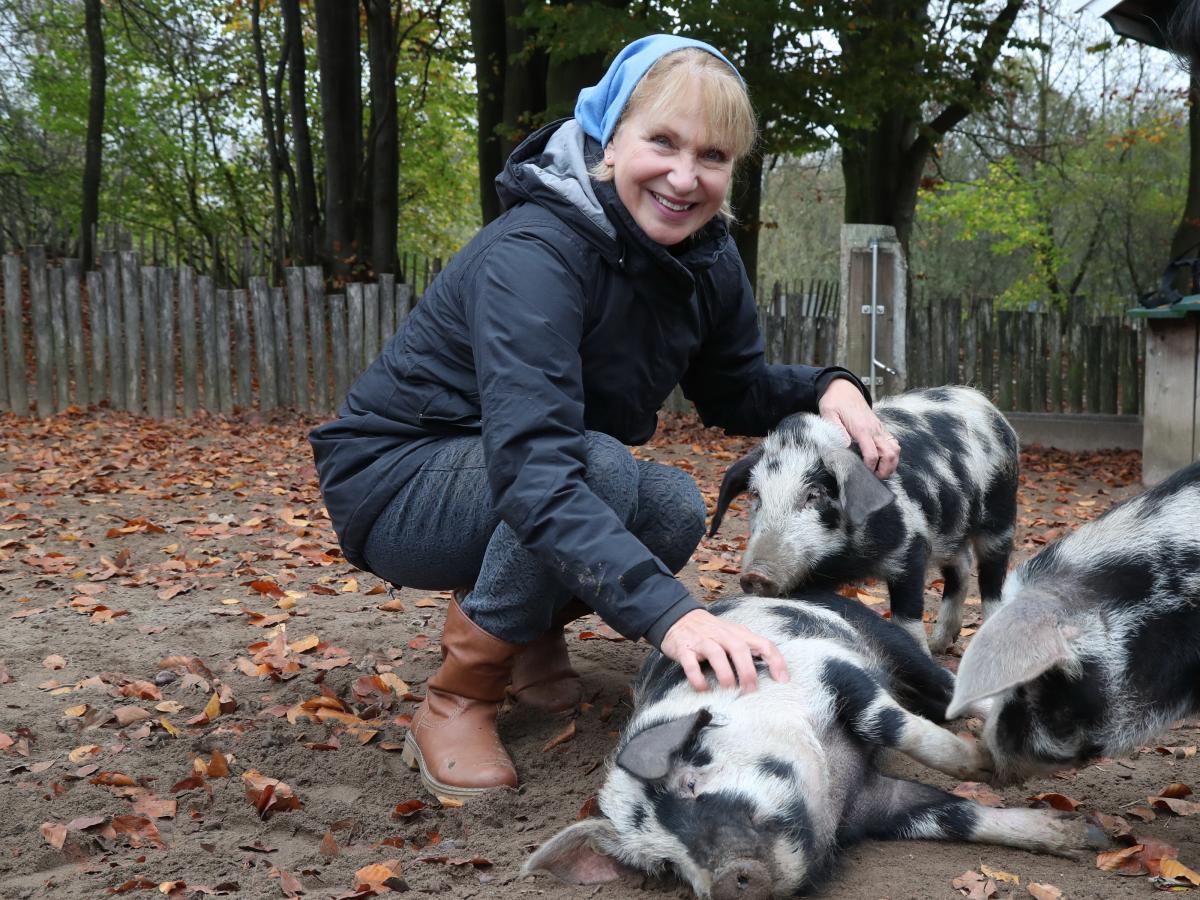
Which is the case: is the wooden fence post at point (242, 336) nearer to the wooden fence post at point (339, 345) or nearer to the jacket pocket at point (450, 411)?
the wooden fence post at point (339, 345)

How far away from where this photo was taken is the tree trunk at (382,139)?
1544 cm

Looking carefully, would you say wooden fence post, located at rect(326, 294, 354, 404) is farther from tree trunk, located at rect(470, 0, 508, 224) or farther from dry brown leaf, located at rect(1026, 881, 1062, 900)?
dry brown leaf, located at rect(1026, 881, 1062, 900)

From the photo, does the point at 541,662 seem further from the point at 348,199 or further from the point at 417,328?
the point at 348,199

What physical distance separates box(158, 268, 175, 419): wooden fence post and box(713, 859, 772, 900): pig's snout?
388 inches

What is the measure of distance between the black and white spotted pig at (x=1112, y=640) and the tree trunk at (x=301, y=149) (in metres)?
13.2

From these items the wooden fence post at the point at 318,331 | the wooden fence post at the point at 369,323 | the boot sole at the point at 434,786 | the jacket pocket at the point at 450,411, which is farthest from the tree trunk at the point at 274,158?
the boot sole at the point at 434,786

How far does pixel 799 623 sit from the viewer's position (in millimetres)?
2965

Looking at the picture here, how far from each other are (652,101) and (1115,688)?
1693 millimetres

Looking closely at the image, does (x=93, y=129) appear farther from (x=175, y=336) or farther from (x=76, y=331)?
(x=175, y=336)

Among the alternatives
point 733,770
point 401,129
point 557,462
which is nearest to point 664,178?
point 557,462

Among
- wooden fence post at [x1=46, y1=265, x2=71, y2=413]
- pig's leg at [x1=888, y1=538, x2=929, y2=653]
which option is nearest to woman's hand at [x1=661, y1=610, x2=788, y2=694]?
pig's leg at [x1=888, y1=538, x2=929, y2=653]

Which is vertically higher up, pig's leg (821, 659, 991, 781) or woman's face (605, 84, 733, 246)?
woman's face (605, 84, 733, 246)

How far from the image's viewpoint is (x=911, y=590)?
3678 millimetres

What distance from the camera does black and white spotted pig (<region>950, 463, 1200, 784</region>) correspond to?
2.41 m
